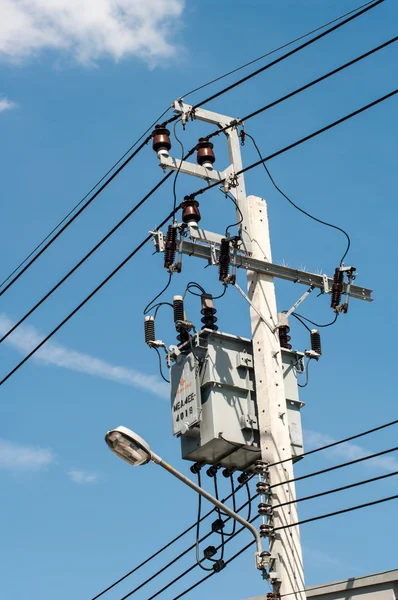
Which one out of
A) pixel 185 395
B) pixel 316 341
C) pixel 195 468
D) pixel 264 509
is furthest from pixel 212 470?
pixel 316 341

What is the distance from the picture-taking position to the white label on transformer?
42.9ft

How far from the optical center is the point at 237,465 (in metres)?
13.4

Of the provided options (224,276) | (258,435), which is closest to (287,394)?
(258,435)

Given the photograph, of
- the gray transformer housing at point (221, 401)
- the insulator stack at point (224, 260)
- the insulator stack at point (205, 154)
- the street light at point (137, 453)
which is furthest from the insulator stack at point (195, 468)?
the insulator stack at point (205, 154)

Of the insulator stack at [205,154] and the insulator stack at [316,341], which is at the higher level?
the insulator stack at [205,154]

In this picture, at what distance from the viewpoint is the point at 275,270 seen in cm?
1359

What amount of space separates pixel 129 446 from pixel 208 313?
2.72m

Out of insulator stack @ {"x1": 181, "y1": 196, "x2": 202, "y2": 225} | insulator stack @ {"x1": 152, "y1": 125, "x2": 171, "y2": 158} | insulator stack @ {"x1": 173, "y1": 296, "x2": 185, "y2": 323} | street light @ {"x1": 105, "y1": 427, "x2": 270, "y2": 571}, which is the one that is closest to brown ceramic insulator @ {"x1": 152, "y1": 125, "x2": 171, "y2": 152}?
insulator stack @ {"x1": 152, "y1": 125, "x2": 171, "y2": 158}

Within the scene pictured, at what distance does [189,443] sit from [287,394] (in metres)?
1.39

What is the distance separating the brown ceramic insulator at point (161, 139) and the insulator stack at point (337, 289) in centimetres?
276

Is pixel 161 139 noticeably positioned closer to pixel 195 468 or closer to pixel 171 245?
pixel 171 245

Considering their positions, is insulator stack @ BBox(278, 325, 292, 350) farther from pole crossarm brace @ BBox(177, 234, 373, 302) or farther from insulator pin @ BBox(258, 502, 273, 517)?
insulator pin @ BBox(258, 502, 273, 517)

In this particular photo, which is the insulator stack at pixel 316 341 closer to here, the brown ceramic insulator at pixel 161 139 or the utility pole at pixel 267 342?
the utility pole at pixel 267 342

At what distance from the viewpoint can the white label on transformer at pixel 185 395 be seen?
13.1 m
